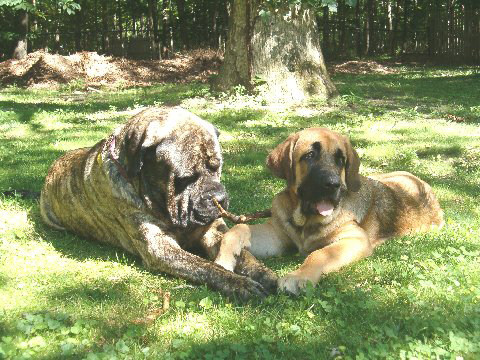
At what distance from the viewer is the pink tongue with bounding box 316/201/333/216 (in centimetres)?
468

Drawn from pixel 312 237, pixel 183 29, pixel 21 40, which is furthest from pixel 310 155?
pixel 183 29

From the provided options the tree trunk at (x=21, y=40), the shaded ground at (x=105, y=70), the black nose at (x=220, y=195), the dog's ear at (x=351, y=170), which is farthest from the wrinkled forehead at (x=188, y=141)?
the tree trunk at (x=21, y=40)

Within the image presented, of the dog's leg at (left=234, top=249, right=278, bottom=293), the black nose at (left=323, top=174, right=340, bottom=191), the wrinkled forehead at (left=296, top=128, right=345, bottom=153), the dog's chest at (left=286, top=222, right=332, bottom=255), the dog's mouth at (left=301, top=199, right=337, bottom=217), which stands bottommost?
the dog's leg at (left=234, top=249, right=278, bottom=293)

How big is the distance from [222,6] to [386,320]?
2800 centimetres

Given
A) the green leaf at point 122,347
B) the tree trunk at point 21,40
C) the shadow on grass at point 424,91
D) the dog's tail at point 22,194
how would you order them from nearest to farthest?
the green leaf at point 122,347
the dog's tail at point 22,194
the shadow on grass at point 424,91
the tree trunk at point 21,40

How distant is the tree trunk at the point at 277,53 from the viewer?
12031mm

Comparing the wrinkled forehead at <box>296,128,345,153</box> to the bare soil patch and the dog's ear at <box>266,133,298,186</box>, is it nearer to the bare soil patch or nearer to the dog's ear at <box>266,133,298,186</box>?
the dog's ear at <box>266,133,298,186</box>

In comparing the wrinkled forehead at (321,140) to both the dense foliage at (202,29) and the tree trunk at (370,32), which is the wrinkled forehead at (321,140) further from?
the tree trunk at (370,32)

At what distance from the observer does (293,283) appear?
13.5 ft

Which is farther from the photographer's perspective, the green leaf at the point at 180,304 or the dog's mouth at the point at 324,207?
the dog's mouth at the point at 324,207

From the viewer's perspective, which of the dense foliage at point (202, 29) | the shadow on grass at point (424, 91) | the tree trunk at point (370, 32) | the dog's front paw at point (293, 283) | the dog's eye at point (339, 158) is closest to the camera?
the dog's front paw at point (293, 283)

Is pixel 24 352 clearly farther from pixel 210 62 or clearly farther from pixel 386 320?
pixel 210 62

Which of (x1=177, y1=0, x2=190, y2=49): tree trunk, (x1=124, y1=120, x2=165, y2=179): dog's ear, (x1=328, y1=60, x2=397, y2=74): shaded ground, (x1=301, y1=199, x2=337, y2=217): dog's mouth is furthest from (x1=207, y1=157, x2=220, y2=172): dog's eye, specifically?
(x1=177, y1=0, x2=190, y2=49): tree trunk

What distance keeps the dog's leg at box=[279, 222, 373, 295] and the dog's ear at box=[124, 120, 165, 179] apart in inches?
56.7
